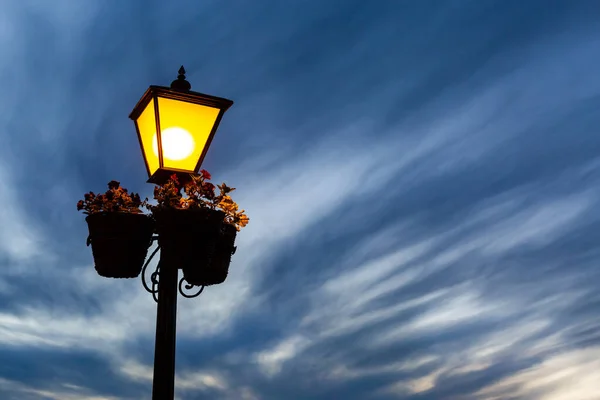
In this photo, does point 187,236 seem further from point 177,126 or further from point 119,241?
point 177,126

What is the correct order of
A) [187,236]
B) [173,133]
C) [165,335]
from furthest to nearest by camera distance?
[173,133] < [187,236] < [165,335]

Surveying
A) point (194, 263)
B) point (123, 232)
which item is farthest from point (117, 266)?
point (194, 263)

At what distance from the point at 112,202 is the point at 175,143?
68cm

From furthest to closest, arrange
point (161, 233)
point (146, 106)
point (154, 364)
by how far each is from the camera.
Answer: point (146, 106) < point (161, 233) < point (154, 364)

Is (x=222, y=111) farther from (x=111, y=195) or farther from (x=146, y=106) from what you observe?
(x=111, y=195)

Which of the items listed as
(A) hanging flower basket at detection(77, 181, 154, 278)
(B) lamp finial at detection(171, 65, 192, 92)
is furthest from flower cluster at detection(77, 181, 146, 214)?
(B) lamp finial at detection(171, 65, 192, 92)

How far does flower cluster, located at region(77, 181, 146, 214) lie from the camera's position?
5215 millimetres

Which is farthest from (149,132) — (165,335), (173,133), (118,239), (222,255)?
(165,335)

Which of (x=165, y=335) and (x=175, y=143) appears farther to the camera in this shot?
(x=175, y=143)

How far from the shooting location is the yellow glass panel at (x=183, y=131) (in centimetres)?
528

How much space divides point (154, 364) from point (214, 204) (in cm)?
130

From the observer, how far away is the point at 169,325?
486cm

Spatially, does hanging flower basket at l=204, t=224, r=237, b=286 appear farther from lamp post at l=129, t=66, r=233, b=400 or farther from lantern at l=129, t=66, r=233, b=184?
lantern at l=129, t=66, r=233, b=184

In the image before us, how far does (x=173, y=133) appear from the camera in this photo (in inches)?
209
